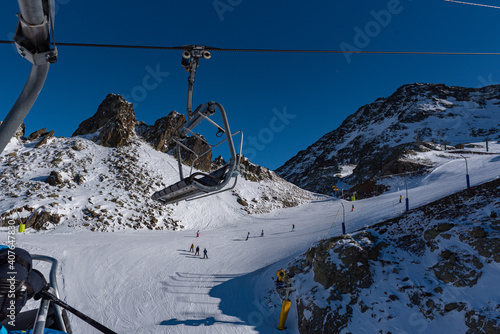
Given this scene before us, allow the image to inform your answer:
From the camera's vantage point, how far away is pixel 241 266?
18.7 metres

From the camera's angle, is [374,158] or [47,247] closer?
[47,247]

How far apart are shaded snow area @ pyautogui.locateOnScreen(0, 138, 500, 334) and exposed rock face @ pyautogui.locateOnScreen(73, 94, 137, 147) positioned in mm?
16362

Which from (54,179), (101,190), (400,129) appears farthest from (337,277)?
(400,129)

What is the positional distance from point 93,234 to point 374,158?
282ft

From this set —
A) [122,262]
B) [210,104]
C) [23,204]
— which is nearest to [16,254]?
[210,104]

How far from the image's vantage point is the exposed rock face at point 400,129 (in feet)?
284

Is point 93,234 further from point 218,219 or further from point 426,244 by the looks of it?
point 426,244

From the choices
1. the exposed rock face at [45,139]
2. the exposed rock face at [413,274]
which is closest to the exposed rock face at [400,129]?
the exposed rock face at [413,274]

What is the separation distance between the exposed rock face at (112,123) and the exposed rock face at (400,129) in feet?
184

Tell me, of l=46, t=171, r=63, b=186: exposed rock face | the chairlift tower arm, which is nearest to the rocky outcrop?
the chairlift tower arm

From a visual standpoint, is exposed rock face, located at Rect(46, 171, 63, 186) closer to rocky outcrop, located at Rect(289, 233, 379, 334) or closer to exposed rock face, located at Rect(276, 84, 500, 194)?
rocky outcrop, located at Rect(289, 233, 379, 334)

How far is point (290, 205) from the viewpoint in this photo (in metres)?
51.7

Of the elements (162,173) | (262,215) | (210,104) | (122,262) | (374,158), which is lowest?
(122,262)

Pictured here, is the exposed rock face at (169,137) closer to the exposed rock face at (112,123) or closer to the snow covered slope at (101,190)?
the snow covered slope at (101,190)
